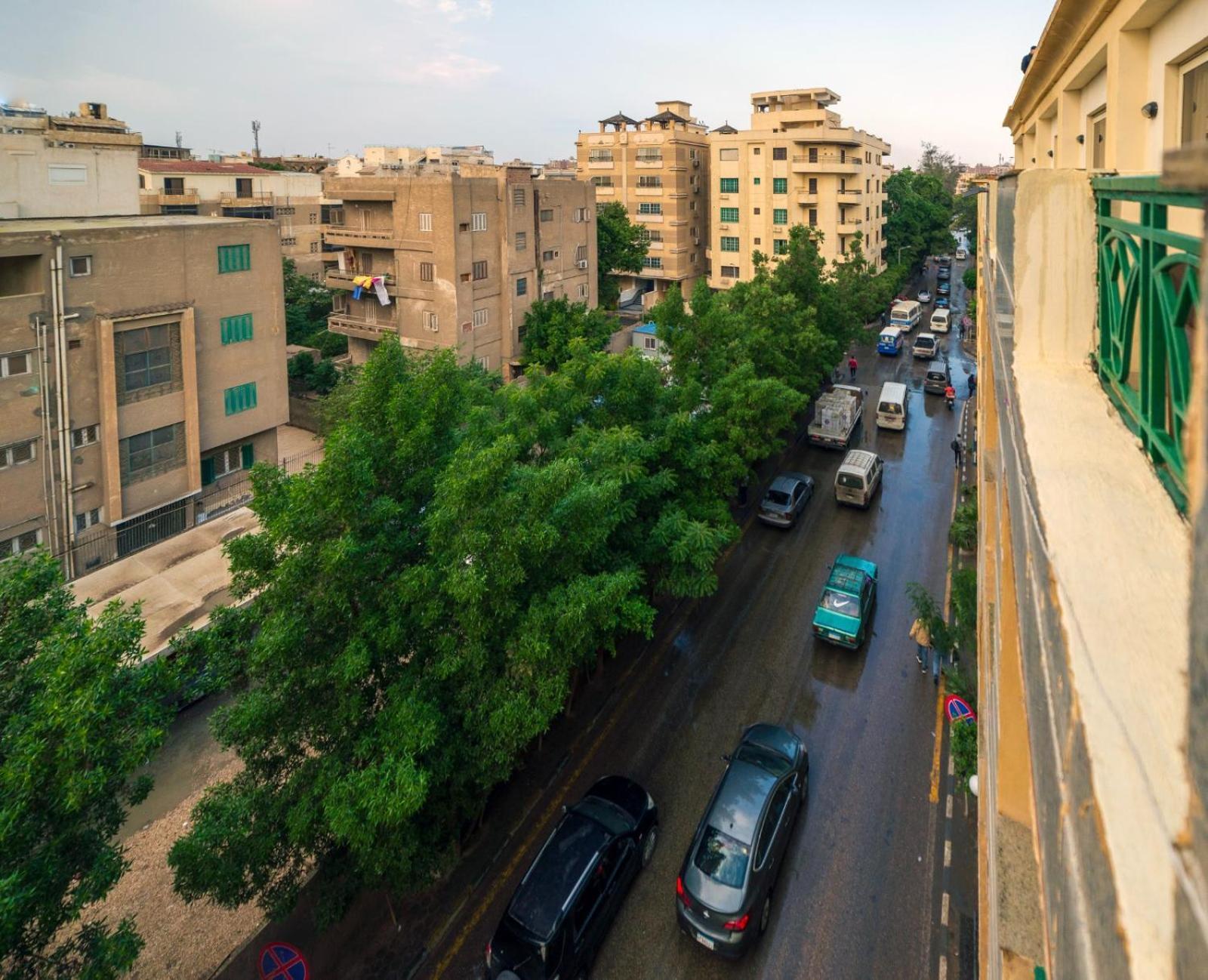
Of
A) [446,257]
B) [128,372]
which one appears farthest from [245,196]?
[128,372]

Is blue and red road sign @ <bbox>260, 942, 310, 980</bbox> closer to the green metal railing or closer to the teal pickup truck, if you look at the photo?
the green metal railing

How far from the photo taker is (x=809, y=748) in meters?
12.8

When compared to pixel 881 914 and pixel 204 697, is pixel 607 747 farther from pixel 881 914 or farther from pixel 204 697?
pixel 204 697

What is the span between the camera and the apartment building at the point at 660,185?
4328 cm

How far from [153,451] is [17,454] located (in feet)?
9.55

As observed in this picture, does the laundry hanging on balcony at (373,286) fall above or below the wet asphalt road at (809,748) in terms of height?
above

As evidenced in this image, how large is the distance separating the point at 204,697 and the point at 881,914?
12458mm

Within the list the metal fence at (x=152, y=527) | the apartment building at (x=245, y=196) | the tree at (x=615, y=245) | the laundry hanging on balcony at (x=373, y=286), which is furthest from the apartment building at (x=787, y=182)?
the metal fence at (x=152, y=527)

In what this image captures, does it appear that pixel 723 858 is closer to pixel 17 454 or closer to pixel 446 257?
pixel 17 454

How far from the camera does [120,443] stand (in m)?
16.9

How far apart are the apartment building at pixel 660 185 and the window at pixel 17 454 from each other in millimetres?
33121

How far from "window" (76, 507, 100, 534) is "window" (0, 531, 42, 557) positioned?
2.47 feet

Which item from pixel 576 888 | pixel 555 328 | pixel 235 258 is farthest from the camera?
pixel 555 328

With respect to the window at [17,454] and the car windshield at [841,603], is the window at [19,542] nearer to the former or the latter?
the window at [17,454]
